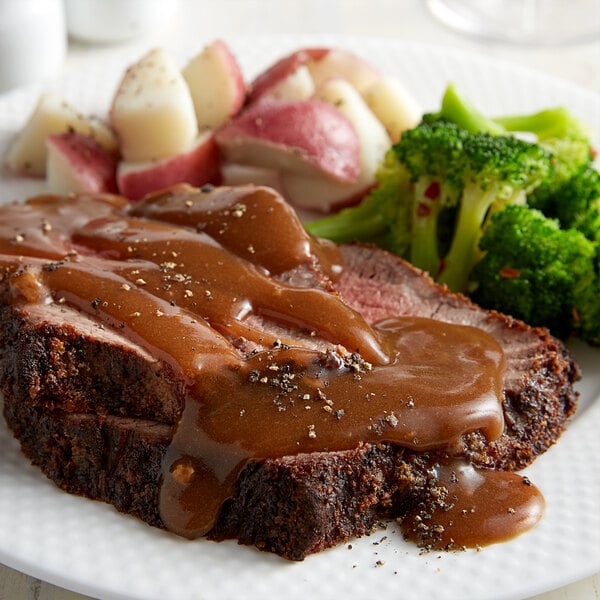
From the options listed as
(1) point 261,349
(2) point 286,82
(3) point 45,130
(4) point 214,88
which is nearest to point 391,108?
(2) point 286,82

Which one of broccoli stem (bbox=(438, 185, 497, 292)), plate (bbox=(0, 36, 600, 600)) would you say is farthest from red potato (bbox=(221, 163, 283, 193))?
plate (bbox=(0, 36, 600, 600))

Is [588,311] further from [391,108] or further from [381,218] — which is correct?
[391,108]

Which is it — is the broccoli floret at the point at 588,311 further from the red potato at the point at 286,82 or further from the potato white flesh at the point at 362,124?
the red potato at the point at 286,82

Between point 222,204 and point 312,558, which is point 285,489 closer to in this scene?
point 312,558

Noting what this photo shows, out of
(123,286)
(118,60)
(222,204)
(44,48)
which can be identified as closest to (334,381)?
(123,286)

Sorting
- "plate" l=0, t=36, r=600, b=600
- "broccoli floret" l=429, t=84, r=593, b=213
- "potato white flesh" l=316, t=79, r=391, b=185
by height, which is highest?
"broccoli floret" l=429, t=84, r=593, b=213

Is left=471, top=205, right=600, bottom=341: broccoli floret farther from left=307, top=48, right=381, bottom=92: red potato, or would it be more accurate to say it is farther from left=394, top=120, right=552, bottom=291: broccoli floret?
left=307, top=48, right=381, bottom=92: red potato
